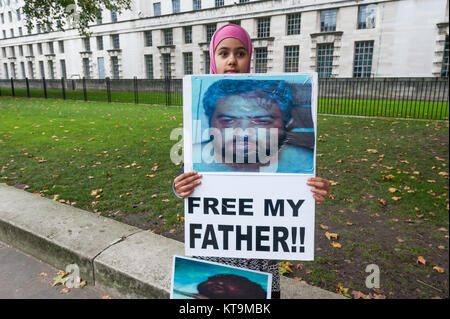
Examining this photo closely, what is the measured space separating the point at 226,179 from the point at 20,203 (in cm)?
370

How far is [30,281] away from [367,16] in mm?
32457

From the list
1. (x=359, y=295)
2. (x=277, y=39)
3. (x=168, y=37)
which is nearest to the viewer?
(x=359, y=295)

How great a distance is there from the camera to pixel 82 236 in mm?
3273

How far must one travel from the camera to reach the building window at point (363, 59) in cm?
2894

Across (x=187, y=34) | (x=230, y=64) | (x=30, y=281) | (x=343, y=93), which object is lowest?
(x=30, y=281)

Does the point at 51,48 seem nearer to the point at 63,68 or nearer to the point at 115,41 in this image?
the point at 63,68

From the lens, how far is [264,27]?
34.8 meters

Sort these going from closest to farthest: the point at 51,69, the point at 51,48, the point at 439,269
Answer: the point at 439,269, the point at 51,48, the point at 51,69

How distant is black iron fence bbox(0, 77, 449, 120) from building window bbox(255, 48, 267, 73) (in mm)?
11338

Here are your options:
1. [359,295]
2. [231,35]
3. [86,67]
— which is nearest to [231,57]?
[231,35]

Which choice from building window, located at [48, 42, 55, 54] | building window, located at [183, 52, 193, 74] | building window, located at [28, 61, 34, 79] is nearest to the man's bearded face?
building window, located at [183, 52, 193, 74]

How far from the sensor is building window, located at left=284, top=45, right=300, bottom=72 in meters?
33.2

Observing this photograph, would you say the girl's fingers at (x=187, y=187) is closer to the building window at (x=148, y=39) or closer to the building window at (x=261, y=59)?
the building window at (x=261, y=59)
